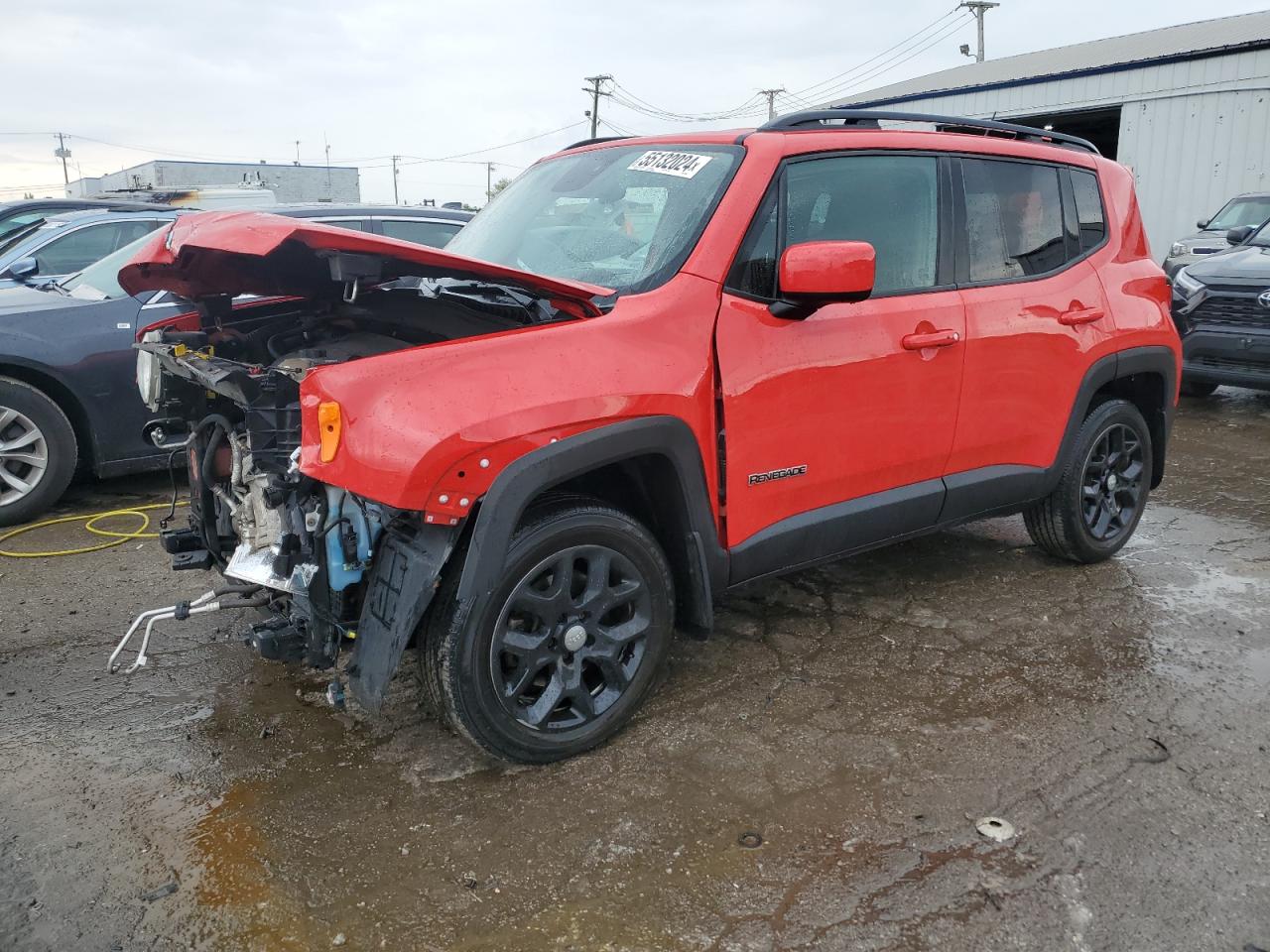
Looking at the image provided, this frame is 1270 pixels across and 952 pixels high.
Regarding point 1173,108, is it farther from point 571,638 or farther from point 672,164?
point 571,638

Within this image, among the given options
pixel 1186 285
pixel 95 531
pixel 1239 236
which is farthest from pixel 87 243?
pixel 1239 236

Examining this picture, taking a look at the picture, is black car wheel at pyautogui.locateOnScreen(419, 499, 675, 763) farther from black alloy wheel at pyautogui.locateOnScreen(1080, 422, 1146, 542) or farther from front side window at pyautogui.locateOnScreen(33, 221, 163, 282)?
front side window at pyautogui.locateOnScreen(33, 221, 163, 282)

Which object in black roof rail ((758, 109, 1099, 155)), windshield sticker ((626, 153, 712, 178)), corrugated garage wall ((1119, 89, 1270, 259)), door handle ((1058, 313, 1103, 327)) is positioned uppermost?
corrugated garage wall ((1119, 89, 1270, 259))

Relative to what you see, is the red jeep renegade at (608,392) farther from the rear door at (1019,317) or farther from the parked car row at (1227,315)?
the parked car row at (1227,315)

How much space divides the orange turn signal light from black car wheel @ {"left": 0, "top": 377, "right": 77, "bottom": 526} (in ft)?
11.4

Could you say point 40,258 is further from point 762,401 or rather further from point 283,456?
point 762,401

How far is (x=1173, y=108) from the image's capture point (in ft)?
54.6

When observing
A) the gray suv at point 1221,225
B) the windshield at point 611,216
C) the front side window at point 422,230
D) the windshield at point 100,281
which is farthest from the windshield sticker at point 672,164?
the gray suv at point 1221,225

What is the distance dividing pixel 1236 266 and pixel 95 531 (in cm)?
856

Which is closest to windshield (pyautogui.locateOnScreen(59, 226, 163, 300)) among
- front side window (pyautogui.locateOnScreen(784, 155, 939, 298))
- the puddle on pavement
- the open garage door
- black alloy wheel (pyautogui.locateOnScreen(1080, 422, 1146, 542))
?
the puddle on pavement

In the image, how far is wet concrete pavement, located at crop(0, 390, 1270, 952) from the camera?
219cm

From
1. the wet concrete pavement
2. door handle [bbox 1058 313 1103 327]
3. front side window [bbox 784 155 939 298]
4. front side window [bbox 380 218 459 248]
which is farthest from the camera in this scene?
front side window [bbox 380 218 459 248]

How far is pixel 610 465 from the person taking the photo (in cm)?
283

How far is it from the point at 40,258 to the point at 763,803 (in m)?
7.06
